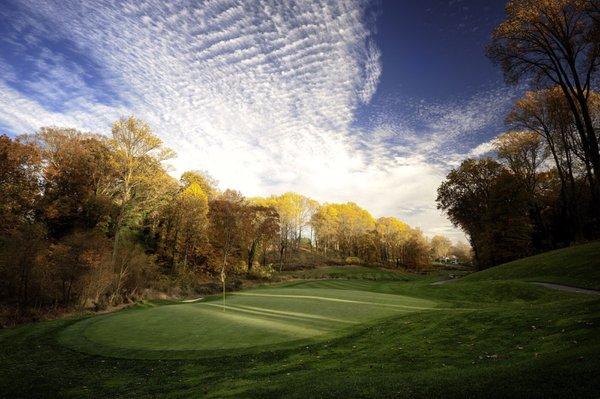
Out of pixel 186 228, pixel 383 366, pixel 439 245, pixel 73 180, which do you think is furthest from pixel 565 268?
pixel 439 245

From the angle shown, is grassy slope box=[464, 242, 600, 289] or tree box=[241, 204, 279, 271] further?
tree box=[241, 204, 279, 271]

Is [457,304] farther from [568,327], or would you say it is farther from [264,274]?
[264,274]

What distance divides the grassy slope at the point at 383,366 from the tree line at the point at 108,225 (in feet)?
28.5

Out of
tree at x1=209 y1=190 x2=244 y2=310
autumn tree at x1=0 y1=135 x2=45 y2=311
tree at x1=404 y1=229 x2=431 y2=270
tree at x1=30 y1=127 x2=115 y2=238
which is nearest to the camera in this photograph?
autumn tree at x1=0 y1=135 x2=45 y2=311

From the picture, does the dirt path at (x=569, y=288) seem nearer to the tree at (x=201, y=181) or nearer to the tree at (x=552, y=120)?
the tree at (x=552, y=120)

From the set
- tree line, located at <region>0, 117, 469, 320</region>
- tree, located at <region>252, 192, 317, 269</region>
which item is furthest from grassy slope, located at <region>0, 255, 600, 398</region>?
tree, located at <region>252, 192, 317, 269</region>

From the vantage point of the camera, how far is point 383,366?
27.1ft

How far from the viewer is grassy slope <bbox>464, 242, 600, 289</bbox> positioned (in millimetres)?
20875

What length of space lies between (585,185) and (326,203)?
6372 centimetres

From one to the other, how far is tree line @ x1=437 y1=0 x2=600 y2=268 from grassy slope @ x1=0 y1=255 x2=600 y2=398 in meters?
10.5

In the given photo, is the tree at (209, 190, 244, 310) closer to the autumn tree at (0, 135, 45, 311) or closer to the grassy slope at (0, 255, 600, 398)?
the autumn tree at (0, 135, 45, 311)

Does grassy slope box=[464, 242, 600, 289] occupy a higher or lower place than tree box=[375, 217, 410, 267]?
lower

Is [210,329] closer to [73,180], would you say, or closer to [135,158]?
[135,158]

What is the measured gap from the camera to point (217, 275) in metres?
48.7
